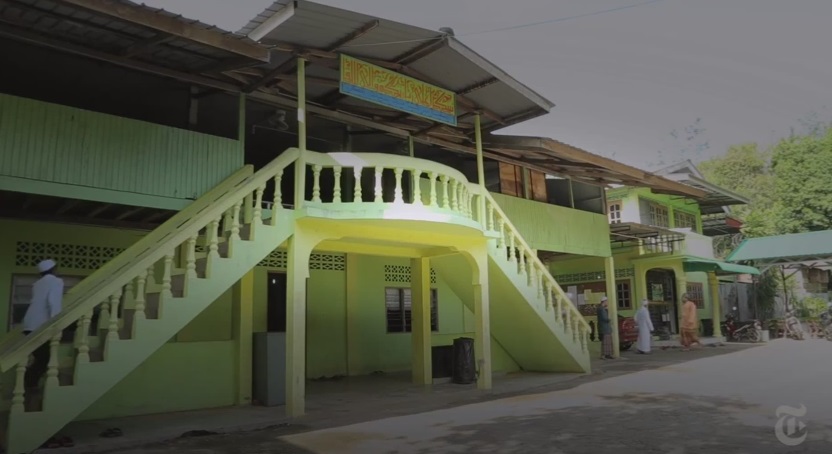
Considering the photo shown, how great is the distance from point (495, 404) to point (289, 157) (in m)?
4.43

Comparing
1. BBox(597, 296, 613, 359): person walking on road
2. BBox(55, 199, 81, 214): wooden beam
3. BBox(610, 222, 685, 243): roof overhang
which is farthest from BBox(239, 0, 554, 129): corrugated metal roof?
BBox(610, 222, 685, 243): roof overhang

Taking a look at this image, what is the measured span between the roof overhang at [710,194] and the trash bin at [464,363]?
1327 centimetres

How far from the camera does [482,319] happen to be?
9.81 metres

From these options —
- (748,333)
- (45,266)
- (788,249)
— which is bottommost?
(748,333)

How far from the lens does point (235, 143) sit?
8.55 m

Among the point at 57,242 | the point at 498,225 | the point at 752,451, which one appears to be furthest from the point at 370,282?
the point at 752,451

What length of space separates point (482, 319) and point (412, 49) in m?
4.44

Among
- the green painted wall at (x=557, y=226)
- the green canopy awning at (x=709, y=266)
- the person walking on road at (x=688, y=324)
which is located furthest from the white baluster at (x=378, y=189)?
the green canopy awning at (x=709, y=266)

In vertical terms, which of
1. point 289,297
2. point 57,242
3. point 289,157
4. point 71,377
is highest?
point 289,157

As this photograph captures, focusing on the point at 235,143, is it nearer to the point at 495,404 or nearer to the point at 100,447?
the point at 100,447

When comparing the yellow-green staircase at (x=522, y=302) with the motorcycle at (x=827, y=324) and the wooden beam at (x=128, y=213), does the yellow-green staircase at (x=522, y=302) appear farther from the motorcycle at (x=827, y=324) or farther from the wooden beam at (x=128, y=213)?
the motorcycle at (x=827, y=324)

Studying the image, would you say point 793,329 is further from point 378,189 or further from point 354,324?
point 378,189

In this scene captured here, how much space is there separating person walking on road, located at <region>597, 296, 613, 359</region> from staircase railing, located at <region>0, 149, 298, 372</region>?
980 centimetres

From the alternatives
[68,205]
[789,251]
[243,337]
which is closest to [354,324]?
[243,337]
